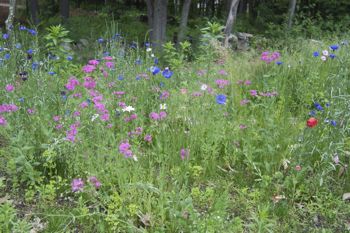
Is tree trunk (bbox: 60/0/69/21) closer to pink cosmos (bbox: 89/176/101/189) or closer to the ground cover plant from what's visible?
the ground cover plant

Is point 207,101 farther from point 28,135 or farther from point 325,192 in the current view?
point 28,135

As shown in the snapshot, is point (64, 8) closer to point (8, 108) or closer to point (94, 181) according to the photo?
point (8, 108)

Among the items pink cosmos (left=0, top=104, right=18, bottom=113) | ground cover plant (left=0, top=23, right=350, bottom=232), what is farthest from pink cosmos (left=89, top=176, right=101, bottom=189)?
pink cosmos (left=0, top=104, right=18, bottom=113)

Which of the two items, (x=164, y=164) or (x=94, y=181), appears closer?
(x=94, y=181)

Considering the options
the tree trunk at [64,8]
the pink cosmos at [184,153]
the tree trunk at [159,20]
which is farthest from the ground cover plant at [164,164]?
the tree trunk at [64,8]

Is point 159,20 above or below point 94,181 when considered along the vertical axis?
above

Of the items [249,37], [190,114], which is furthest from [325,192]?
[249,37]

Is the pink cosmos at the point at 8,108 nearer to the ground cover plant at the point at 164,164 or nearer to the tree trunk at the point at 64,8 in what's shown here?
the ground cover plant at the point at 164,164

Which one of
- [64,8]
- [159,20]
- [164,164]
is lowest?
[164,164]

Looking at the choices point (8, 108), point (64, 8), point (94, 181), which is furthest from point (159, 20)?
point (94, 181)

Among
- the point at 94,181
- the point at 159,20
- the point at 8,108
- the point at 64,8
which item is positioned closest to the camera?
the point at 94,181

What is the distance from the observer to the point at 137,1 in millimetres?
14953

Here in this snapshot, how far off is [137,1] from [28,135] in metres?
13.3

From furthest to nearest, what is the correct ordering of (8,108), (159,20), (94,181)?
(159,20)
(8,108)
(94,181)
